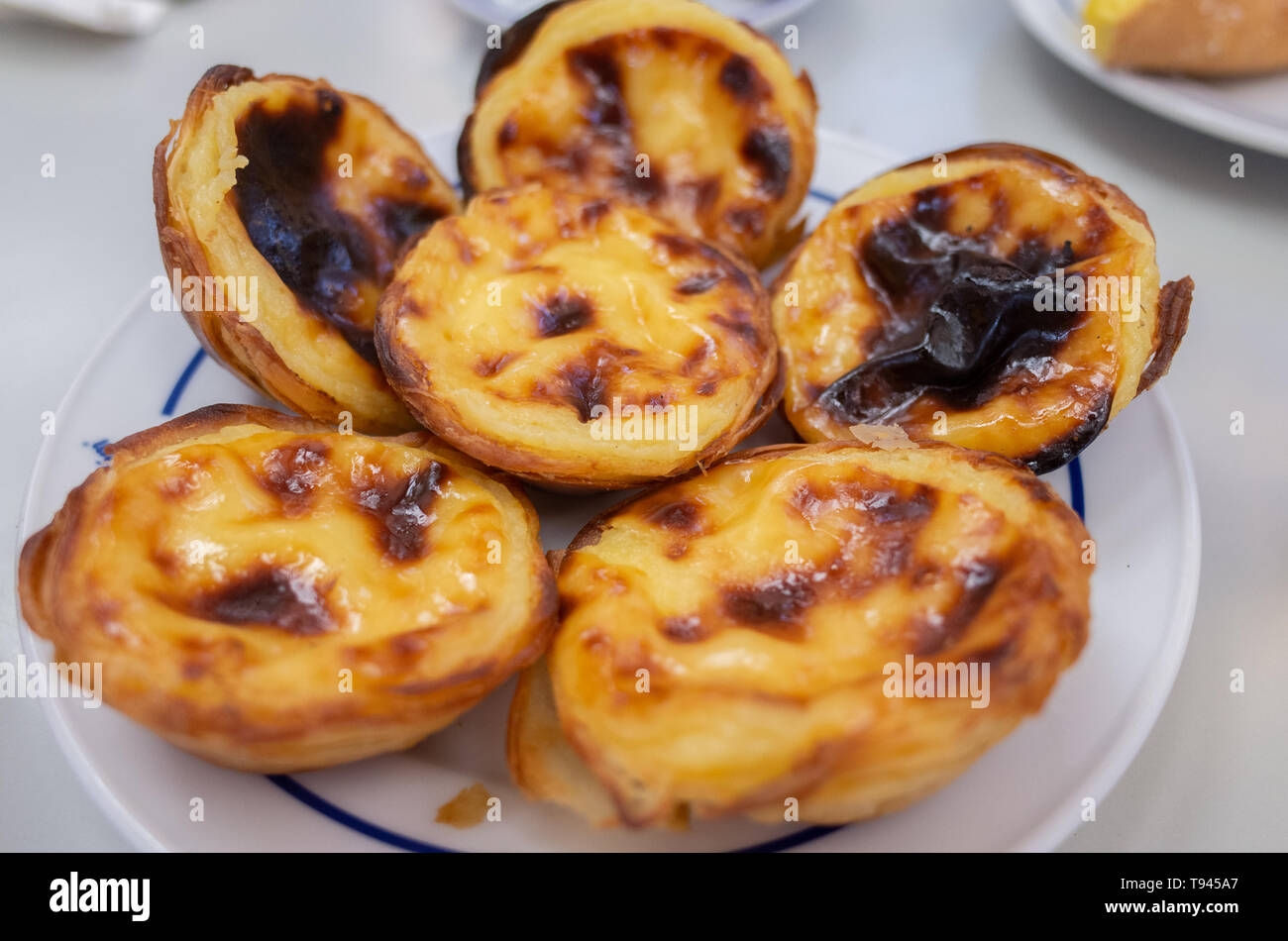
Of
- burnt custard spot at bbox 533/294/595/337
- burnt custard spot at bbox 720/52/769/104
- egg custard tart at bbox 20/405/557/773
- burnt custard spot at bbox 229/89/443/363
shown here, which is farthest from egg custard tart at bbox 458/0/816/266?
egg custard tart at bbox 20/405/557/773

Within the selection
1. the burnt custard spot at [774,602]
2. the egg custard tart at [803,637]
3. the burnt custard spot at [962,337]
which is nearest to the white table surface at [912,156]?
the burnt custard spot at [962,337]

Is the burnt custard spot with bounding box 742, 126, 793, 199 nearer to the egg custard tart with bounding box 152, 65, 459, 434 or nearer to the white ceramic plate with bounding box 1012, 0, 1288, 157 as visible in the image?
the egg custard tart with bounding box 152, 65, 459, 434

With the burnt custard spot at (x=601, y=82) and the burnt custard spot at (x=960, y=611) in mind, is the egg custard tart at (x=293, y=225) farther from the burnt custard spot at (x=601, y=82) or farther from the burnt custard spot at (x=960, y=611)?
the burnt custard spot at (x=960, y=611)

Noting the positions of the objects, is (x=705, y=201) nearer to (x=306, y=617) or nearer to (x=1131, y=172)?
(x=306, y=617)

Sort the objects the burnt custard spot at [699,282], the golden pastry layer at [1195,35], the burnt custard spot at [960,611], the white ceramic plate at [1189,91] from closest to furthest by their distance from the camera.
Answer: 1. the burnt custard spot at [960,611]
2. the burnt custard spot at [699,282]
3. the white ceramic plate at [1189,91]
4. the golden pastry layer at [1195,35]

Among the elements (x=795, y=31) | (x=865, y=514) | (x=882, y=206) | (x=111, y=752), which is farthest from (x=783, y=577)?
(x=795, y=31)

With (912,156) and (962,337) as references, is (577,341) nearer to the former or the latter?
(962,337)
